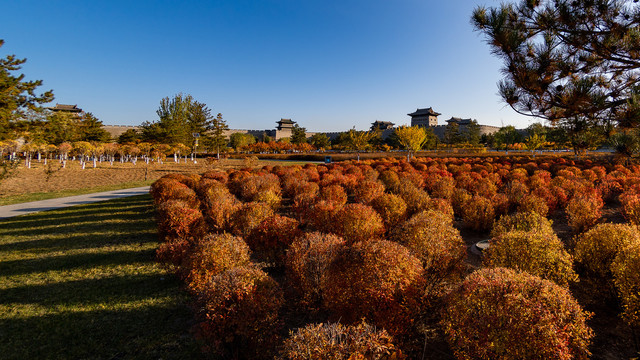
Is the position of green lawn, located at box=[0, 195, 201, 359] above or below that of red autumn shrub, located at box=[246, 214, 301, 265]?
below

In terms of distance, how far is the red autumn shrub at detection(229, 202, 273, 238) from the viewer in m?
5.95

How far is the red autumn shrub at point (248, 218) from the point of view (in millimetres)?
5949

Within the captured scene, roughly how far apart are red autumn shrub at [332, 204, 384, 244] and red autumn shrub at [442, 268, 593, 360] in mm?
2597

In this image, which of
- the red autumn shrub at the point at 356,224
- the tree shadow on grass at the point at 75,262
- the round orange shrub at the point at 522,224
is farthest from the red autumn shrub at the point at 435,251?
the tree shadow on grass at the point at 75,262

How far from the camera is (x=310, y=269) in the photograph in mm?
4055

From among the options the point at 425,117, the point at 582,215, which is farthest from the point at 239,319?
the point at 425,117

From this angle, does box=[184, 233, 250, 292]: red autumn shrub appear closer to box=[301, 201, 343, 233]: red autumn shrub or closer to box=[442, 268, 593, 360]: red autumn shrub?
box=[301, 201, 343, 233]: red autumn shrub

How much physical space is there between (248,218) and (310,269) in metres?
2.53

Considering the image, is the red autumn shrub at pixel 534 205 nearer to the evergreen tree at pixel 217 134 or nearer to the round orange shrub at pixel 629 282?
the round orange shrub at pixel 629 282

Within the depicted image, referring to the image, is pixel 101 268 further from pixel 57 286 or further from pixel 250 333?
pixel 250 333

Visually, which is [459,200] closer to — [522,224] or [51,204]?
[522,224]

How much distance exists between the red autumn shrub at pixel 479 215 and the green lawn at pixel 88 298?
24.0 feet

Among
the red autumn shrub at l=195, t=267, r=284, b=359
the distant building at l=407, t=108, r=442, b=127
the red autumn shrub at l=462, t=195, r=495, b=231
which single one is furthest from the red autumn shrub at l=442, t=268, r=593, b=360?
the distant building at l=407, t=108, r=442, b=127

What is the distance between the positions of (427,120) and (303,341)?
10009cm
